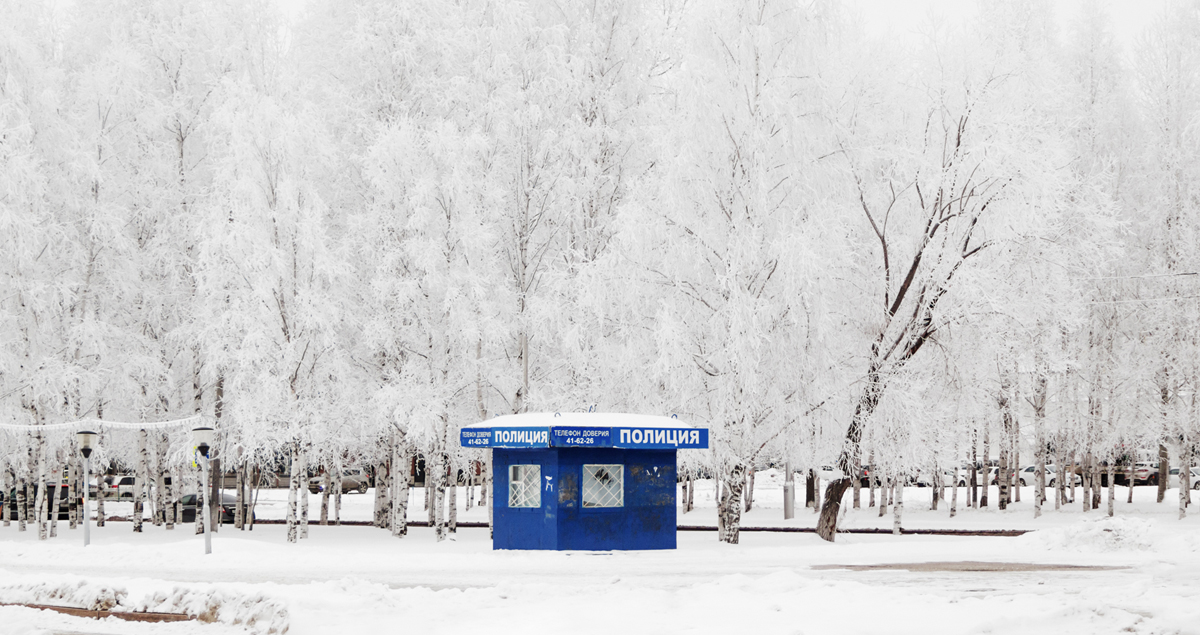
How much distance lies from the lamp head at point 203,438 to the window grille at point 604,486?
26.3 feet

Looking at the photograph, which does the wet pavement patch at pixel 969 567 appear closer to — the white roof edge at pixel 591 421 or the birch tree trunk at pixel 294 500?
the white roof edge at pixel 591 421

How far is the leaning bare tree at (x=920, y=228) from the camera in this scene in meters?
25.1

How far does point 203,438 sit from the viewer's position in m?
23.9

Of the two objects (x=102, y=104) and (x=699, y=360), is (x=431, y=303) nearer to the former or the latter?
(x=699, y=360)

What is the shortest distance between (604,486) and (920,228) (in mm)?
9606

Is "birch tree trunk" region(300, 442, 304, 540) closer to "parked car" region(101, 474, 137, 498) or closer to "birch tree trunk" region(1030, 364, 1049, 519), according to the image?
"birch tree trunk" region(1030, 364, 1049, 519)

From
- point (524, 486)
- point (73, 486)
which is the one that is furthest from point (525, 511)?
point (73, 486)

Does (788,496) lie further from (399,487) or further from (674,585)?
(674,585)

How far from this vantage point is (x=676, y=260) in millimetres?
25125

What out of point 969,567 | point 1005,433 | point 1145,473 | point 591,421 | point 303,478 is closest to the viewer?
point 969,567

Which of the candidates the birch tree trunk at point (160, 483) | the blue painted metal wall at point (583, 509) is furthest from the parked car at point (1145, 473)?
the birch tree trunk at point (160, 483)

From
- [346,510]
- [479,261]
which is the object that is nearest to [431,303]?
[479,261]

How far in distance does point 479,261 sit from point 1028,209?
1382 cm

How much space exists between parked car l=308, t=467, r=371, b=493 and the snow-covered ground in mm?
43505
